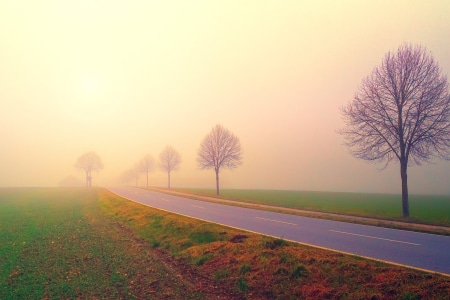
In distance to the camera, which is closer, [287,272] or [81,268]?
[287,272]

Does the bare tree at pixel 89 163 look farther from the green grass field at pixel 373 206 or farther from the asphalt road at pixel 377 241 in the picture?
the asphalt road at pixel 377 241

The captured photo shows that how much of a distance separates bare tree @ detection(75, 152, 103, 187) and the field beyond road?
11892 centimetres

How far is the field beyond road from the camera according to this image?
8094 mm

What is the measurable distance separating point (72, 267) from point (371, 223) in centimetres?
1631

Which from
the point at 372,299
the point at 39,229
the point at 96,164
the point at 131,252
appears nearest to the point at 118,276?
the point at 131,252

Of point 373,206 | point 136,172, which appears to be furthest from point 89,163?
point 373,206

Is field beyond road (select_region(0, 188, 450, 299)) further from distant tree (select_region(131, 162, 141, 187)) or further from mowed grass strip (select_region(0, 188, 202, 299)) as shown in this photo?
distant tree (select_region(131, 162, 141, 187))

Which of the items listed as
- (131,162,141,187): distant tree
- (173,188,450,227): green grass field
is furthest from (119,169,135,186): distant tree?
(173,188,450,227): green grass field

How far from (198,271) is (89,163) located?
128 meters

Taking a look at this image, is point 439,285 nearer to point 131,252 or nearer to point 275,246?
point 275,246

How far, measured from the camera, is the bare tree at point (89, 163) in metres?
127

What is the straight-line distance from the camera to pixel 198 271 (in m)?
11.0

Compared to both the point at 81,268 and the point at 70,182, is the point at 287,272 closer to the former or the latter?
the point at 81,268

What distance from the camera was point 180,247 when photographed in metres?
14.4
